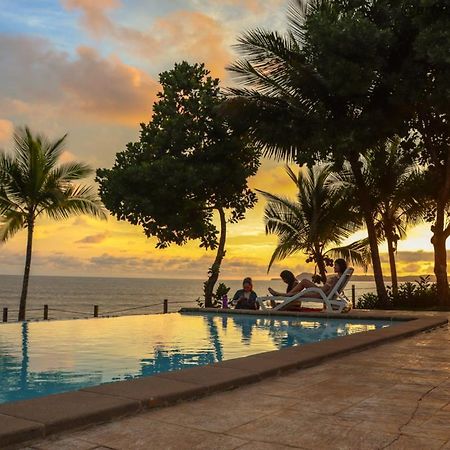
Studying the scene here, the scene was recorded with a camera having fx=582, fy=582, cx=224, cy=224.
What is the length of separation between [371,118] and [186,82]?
6956 mm

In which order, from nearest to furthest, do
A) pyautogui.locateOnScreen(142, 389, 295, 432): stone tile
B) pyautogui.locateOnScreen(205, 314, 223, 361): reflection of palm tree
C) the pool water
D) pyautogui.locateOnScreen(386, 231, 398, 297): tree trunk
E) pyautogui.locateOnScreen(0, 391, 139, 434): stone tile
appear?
pyautogui.locateOnScreen(0, 391, 139, 434): stone tile
pyautogui.locateOnScreen(142, 389, 295, 432): stone tile
the pool water
pyautogui.locateOnScreen(205, 314, 223, 361): reflection of palm tree
pyautogui.locateOnScreen(386, 231, 398, 297): tree trunk

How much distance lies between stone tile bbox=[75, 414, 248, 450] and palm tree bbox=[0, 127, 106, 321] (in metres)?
16.5

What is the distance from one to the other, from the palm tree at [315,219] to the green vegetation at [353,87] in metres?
2.01

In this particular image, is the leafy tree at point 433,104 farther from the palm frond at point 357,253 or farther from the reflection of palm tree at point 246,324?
the reflection of palm tree at point 246,324

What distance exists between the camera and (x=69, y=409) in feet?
12.9

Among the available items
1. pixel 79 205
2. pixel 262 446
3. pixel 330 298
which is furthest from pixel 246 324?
pixel 79 205

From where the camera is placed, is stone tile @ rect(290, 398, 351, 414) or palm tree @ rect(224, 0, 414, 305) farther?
palm tree @ rect(224, 0, 414, 305)

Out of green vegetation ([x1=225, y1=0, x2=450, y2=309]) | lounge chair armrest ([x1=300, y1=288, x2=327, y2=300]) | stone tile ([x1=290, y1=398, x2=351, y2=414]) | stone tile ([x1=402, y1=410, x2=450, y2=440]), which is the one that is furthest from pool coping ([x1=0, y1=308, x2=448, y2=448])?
green vegetation ([x1=225, y1=0, x2=450, y2=309])

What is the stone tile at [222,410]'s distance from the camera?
3959 mm

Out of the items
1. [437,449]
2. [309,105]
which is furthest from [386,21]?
[437,449]

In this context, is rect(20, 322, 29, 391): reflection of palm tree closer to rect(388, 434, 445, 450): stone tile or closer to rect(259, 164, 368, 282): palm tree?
rect(388, 434, 445, 450): stone tile

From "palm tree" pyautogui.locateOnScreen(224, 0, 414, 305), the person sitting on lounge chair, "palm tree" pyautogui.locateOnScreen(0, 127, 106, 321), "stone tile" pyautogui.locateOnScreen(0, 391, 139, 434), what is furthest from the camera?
"palm tree" pyautogui.locateOnScreen(0, 127, 106, 321)

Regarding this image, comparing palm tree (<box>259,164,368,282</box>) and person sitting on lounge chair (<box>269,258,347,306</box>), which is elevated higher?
palm tree (<box>259,164,368,282</box>)

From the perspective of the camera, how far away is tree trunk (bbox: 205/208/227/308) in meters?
20.2
